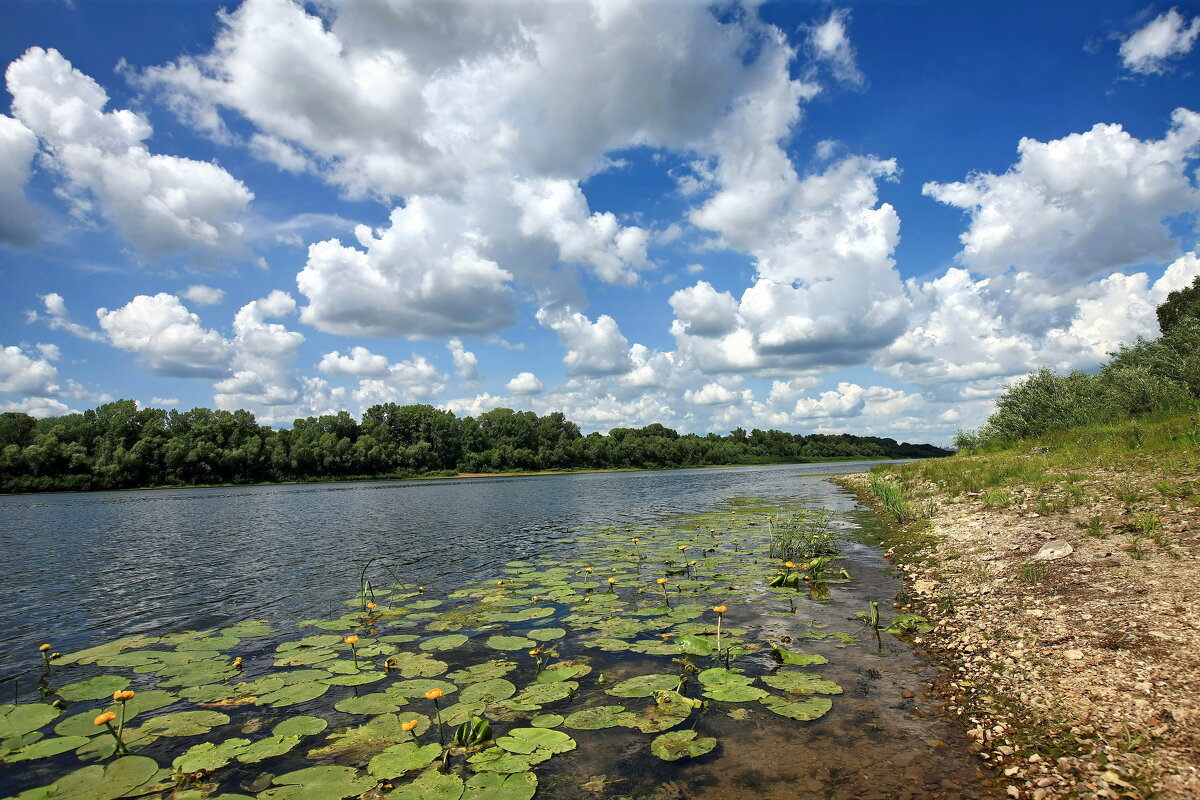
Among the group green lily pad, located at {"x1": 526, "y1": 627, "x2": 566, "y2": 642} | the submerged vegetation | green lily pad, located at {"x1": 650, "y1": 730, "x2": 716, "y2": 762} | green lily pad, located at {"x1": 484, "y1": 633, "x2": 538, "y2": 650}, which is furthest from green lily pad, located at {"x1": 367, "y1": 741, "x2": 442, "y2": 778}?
green lily pad, located at {"x1": 526, "y1": 627, "x2": 566, "y2": 642}

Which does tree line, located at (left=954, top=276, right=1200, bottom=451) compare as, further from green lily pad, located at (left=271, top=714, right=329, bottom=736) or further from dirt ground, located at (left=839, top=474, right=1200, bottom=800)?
green lily pad, located at (left=271, top=714, right=329, bottom=736)

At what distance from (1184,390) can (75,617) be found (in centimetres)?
4467

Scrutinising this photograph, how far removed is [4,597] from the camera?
16.1 m

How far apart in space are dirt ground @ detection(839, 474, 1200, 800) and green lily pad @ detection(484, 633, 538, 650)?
6540 mm

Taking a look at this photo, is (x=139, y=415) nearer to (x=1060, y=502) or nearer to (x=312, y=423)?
(x=312, y=423)

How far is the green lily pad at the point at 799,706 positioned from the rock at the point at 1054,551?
23.7 ft

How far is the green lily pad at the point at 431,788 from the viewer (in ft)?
18.0

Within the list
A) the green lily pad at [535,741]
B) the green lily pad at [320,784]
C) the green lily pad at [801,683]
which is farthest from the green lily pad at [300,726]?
the green lily pad at [801,683]

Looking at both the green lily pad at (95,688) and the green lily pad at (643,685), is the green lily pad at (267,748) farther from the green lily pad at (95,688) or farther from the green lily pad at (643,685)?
the green lily pad at (643,685)

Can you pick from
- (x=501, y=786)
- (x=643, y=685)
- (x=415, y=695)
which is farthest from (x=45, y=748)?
(x=643, y=685)

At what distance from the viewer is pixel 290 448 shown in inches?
4286

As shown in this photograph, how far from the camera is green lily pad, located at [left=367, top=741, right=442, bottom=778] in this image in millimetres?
5980

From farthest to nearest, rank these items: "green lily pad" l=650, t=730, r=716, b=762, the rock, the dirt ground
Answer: the rock < "green lily pad" l=650, t=730, r=716, b=762 < the dirt ground

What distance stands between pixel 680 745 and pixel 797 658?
131 inches
